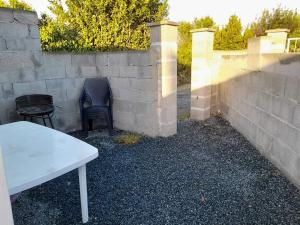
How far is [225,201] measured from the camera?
93.1 inches

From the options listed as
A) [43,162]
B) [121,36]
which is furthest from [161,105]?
[121,36]

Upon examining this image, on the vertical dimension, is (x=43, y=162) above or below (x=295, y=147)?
above

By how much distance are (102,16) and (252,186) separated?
7.21 meters

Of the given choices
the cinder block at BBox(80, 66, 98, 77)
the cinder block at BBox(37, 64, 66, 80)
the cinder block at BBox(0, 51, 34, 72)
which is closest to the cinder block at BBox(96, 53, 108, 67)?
the cinder block at BBox(80, 66, 98, 77)

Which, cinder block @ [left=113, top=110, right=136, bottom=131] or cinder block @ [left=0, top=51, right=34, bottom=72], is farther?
cinder block @ [left=113, top=110, right=136, bottom=131]

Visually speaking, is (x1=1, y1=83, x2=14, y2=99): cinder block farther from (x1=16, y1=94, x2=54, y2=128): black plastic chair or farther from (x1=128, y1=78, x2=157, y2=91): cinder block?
(x1=128, y1=78, x2=157, y2=91): cinder block

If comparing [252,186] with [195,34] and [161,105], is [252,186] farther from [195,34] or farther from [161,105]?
[195,34]

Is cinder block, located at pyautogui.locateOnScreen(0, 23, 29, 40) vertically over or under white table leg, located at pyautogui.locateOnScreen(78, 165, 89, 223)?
over

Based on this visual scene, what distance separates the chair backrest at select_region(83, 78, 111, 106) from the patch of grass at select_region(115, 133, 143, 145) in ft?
2.42

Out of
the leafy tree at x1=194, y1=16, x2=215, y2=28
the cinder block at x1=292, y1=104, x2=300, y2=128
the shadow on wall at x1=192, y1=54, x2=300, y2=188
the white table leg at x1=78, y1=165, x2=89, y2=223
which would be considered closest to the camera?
the white table leg at x1=78, y1=165, x2=89, y2=223

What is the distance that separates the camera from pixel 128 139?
3.98 m

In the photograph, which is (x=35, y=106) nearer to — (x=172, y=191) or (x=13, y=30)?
(x=13, y=30)

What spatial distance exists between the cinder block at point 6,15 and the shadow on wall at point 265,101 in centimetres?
359

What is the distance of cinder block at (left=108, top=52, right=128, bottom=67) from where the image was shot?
4.15m
